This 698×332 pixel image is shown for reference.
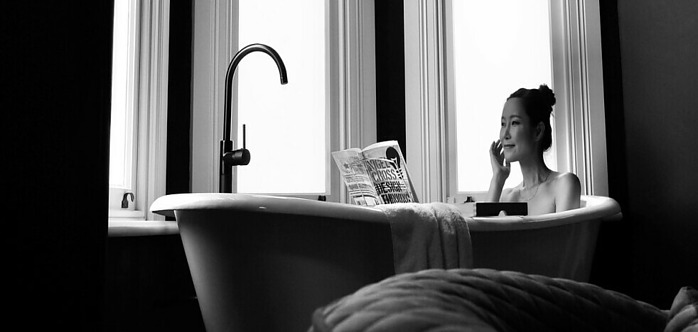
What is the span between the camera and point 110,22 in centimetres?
74

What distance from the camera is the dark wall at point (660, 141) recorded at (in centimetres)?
224

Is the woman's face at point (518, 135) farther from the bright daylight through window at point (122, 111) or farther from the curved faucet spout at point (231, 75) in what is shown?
the bright daylight through window at point (122, 111)

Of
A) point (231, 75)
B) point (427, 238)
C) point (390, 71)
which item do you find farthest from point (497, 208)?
point (390, 71)

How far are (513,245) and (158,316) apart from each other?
39.2 inches

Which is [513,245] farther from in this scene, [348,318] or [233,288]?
[348,318]

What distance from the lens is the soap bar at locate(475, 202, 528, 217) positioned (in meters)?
2.12

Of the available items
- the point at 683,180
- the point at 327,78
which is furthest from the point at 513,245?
the point at 327,78

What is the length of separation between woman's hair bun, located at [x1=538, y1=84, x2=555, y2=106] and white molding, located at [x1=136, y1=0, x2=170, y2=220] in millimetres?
1405

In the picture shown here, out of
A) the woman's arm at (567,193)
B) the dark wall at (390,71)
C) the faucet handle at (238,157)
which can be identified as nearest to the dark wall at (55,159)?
the faucet handle at (238,157)

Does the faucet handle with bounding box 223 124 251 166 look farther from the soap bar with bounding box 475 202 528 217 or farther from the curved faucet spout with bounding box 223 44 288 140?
the soap bar with bounding box 475 202 528 217

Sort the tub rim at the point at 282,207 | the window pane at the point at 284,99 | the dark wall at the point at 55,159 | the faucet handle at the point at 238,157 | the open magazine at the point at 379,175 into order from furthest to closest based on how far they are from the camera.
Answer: the window pane at the point at 284,99, the open magazine at the point at 379,175, the faucet handle at the point at 238,157, the tub rim at the point at 282,207, the dark wall at the point at 55,159

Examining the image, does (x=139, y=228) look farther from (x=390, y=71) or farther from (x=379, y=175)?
(x=390, y=71)

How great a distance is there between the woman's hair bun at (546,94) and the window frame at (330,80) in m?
0.82

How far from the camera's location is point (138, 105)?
2.13 meters
